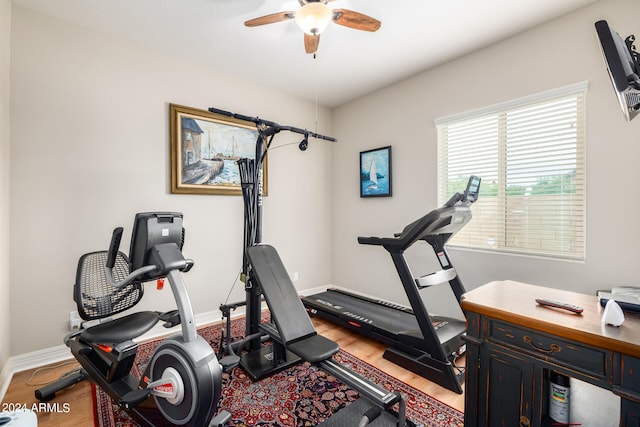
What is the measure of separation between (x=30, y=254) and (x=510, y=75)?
4323 mm

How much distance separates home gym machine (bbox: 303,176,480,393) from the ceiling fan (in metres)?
1.38

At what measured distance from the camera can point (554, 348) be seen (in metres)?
1.09

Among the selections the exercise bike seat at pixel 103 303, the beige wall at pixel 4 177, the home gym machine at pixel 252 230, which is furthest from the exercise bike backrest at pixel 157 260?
the beige wall at pixel 4 177

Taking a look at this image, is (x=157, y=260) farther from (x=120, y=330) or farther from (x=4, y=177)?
A: (x=4, y=177)

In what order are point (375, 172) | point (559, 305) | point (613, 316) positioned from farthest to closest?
point (375, 172) < point (559, 305) < point (613, 316)

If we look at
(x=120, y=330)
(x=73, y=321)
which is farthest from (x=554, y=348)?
(x=73, y=321)

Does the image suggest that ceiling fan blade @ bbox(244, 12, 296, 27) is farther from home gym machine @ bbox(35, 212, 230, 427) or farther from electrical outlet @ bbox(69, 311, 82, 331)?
electrical outlet @ bbox(69, 311, 82, 331)

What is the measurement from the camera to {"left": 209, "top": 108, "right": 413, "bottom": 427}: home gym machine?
1.60 meters

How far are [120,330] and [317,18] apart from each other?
7.41 feet

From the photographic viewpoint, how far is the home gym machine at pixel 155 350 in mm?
1419

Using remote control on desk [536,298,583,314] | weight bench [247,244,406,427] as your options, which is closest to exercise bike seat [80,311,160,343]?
weight bench [247,244,406,427]

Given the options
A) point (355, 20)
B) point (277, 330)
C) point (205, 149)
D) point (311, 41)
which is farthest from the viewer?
point (205, 149)

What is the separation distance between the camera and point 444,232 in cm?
224

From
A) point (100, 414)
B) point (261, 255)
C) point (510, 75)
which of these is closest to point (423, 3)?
point (510, 75)
